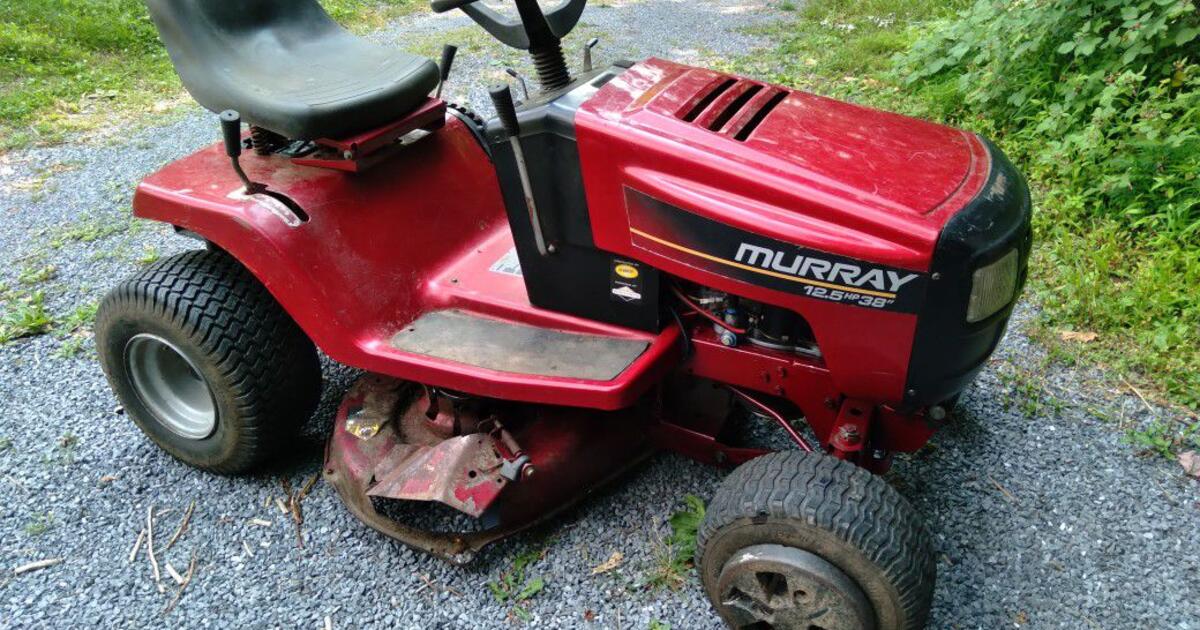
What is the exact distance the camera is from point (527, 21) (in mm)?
1956

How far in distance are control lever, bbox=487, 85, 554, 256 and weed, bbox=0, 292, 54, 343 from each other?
234 cm

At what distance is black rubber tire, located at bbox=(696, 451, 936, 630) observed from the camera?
1.68 metres

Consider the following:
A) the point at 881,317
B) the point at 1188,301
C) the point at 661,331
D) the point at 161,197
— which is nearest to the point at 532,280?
the point at 661,331

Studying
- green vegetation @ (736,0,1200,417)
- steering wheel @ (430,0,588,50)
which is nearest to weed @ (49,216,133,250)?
steering wheel @ (430,0,588,50)

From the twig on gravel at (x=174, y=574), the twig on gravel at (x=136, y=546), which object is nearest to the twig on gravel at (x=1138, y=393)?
the twig on gravel at (x=174, y=574)

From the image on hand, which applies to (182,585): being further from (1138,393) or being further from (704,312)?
(1138,393)

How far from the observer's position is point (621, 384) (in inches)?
76.1

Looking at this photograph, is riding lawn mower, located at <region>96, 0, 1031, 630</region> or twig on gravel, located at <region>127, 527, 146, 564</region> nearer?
riding lawn mower, located at <region>96, 0, 1031, 630</region>

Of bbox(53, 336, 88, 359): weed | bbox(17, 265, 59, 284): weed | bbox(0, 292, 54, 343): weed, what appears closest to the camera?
bbox(53, 336, 88, 359): weed

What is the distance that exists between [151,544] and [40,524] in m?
0.36

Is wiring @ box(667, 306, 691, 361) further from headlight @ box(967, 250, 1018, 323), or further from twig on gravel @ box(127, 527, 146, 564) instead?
twig on gravel @ box(127, 527, 146, 564)

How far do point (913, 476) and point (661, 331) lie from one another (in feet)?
3.00

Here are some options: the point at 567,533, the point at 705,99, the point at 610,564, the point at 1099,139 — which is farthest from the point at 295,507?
the point at 1099,139

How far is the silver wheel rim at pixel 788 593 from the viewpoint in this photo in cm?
172
